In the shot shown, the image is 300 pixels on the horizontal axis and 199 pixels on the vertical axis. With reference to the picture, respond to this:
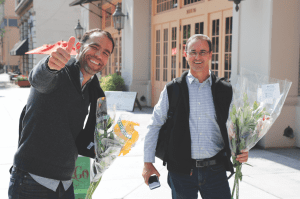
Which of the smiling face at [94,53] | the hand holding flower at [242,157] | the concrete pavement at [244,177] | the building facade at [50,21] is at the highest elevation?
the building facade at [50,21]

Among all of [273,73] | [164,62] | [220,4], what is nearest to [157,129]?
[273,73]

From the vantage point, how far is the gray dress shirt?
2.67 m

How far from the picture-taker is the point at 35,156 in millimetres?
2021

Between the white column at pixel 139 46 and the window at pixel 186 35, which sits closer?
the window at pixel 186 35

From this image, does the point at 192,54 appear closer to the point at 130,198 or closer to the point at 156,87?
the point at 130,198

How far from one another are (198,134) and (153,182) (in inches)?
21.0

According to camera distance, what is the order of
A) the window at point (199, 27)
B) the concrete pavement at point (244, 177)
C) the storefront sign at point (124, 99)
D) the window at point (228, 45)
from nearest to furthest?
the concrete pavement at point (244, 177) < the window at point (228, 45) < the window at point (199, 27) < the storefront sign at point (124, 99)

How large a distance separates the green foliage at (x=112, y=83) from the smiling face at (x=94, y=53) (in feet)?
36.5

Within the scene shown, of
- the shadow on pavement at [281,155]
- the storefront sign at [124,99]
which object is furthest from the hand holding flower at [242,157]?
the storefront sign at [124,99]

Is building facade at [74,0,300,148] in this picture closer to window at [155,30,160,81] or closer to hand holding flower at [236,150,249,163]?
window at [155,30,160,81]

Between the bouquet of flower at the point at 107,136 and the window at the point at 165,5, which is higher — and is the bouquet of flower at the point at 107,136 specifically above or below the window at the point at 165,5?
below

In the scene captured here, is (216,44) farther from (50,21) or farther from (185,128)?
(50,21)

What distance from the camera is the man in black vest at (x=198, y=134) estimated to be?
8.62ft

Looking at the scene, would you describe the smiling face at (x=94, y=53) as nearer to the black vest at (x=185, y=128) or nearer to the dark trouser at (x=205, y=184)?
the black vest at (x=185, y=128)
